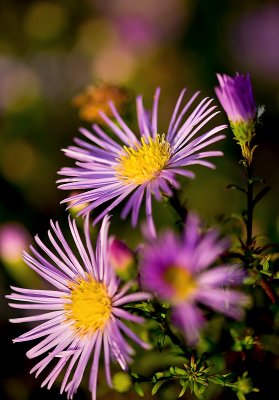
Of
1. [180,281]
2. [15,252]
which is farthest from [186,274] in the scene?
[15,252]

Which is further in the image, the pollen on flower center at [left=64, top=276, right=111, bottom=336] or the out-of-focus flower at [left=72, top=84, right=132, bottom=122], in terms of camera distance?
the out-of-focus flower at [left=72, top=84, right=132, bottom=122]

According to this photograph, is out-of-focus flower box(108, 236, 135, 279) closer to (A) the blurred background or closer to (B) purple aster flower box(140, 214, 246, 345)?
(B) purple aster flower box(140, 214, 246, 345)

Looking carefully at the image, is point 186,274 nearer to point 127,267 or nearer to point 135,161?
point 127,267

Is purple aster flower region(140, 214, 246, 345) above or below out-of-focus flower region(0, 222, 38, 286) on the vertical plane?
below

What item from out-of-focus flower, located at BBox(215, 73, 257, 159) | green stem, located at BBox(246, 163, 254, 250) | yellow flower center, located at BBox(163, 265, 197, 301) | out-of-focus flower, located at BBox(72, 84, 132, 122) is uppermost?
out-of-focus flower, located at BBox(72, 84, 132, 122)

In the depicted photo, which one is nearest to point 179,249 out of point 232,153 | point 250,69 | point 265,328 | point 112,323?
point 112,323

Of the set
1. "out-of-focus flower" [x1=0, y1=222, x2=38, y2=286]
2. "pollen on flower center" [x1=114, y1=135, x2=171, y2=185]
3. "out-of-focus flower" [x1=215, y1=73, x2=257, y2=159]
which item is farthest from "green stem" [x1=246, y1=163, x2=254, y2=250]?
"out-of-focus flower" [x1=0, y1=222, x2=38, y2=286]
